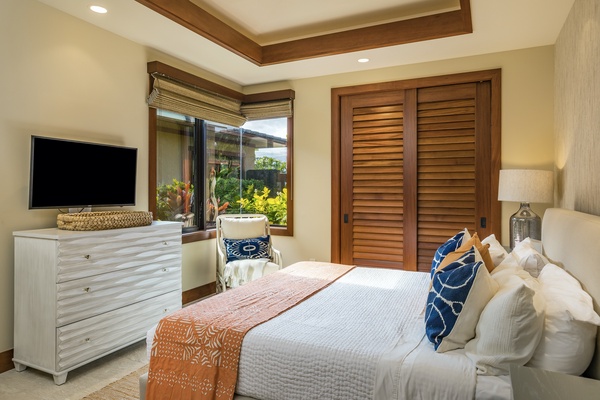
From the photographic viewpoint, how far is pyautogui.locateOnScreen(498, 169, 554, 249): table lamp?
3.02 meters

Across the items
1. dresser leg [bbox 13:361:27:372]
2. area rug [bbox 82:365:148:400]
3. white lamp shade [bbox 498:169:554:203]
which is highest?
white lamp shade [bbox 498:169:554:203]

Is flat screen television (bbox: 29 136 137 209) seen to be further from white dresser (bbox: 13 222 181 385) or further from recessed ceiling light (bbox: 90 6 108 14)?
recessed ceiling light (bbox: 90 6 108 14)

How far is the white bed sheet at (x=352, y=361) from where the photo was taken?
1382 mm

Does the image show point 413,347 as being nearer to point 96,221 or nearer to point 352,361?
point 352,361

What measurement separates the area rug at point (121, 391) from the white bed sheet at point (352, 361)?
69cm

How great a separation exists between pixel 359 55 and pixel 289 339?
2.92m

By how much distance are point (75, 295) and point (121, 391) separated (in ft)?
2.25

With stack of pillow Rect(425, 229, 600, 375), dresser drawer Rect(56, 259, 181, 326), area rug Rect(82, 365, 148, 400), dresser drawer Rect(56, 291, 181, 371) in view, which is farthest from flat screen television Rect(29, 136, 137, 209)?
stack of pillow Rect(425, 229, 600, 375)

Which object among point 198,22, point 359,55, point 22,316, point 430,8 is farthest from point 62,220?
point 430,8

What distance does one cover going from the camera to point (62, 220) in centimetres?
267

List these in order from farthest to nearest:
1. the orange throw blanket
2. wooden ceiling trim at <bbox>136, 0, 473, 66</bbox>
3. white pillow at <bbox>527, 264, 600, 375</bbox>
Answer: wooden ceiling trim at <bbox>136, 0, 473, 66</bbox> < the orange throw blanket < white pillow at <bbox>527, 264, 600, 375</bbox>

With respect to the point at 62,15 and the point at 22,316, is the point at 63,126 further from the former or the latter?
the point at 22,316

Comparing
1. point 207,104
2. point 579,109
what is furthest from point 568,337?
point 207,104

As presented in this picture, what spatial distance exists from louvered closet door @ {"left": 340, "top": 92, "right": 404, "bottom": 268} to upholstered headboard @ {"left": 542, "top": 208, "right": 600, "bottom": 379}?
1766mm
